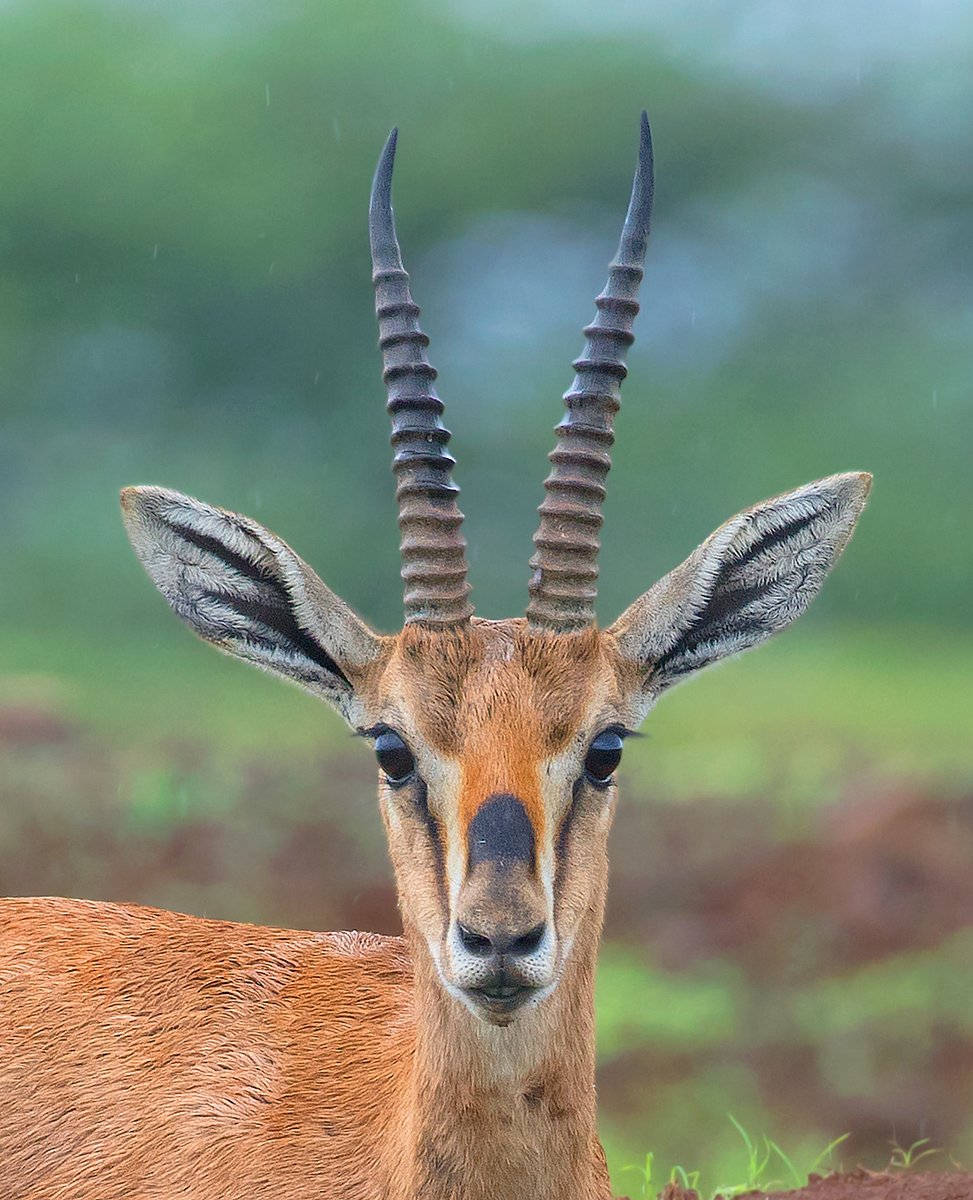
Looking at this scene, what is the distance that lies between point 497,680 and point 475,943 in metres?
0.88

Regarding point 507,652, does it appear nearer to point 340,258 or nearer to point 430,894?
point 430,894

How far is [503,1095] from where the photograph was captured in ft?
14.9

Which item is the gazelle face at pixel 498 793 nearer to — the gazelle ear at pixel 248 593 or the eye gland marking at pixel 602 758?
the eye gland marking at pixel 602 758

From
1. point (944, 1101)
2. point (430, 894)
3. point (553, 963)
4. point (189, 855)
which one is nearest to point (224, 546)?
point (430, 894)

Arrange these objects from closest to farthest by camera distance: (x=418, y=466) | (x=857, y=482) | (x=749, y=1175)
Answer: (x=418, y=466) → (x=857, y=482) → (x=749, y=1175)

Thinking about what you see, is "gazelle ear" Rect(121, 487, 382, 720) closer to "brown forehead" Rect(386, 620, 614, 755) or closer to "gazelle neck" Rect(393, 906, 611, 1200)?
"brown forehead" Rect(386, 620, 614, 755)

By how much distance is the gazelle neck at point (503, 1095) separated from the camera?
178 inches

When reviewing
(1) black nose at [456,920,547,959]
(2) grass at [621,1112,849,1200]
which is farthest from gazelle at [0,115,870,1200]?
(2) grass at [621,1112,849,1200]

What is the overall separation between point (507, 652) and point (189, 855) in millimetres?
10363

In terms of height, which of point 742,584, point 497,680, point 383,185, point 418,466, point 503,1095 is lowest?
point 503,1095

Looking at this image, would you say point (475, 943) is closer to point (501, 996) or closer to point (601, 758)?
point (501, 996)

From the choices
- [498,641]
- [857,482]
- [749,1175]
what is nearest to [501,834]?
[498,641]

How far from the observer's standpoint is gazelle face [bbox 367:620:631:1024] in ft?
13.3

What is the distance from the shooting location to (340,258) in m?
19.7
